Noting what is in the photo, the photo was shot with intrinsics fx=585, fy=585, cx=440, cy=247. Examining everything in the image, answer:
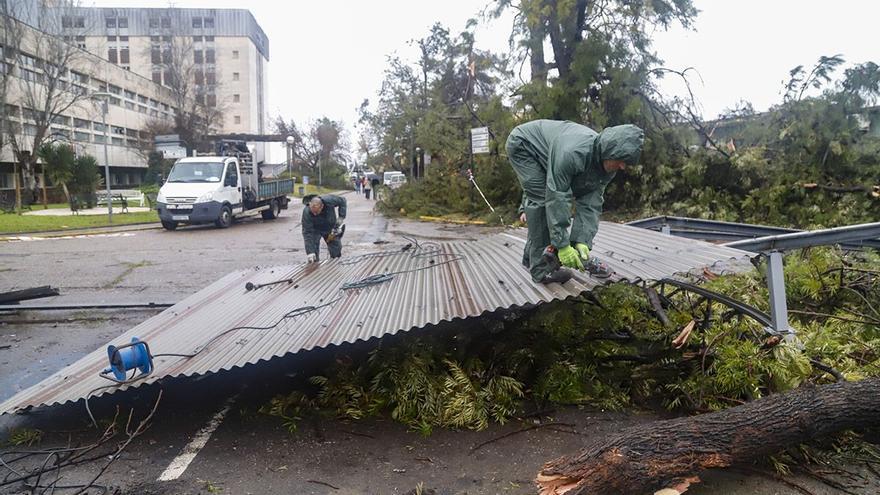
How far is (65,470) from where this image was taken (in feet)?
11.4

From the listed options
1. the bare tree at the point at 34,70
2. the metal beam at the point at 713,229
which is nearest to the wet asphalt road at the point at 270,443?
the metal beam at the point at 713,229

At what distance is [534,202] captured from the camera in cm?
451

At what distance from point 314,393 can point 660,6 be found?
1459cm

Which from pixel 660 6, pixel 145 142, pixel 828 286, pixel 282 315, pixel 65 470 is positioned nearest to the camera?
pixel 65 470

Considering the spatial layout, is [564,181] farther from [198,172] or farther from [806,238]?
[198,172]

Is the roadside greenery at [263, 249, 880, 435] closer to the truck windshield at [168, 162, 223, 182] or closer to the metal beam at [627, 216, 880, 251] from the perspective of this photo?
the metal beam at [627, 216, 880, 251]

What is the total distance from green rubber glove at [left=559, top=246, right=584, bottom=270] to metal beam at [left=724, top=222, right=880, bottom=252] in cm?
124

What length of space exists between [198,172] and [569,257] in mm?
16792

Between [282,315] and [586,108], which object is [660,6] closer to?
[586,108]

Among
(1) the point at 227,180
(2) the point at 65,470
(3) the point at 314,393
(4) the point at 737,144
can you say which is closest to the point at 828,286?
(3) the point at 314,393

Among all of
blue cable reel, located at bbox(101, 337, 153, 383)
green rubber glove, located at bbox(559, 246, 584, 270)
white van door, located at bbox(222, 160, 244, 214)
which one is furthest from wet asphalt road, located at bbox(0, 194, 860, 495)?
white van door, located at bbox(222, 160, 244, 214)

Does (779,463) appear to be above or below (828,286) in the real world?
below

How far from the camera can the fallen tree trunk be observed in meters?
2.80

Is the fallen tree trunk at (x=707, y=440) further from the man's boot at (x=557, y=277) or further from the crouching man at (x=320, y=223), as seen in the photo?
the crouching man at (x=320, y=223)
